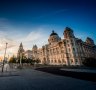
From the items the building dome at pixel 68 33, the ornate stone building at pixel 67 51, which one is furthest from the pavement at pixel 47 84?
the building dome at pixel 68 33

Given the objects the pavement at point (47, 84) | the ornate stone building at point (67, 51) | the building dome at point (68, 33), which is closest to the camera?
the pavement at point (47, 84)

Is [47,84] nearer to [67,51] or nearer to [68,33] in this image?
[67,51]

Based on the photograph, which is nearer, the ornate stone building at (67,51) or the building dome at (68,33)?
the ornate stone building at (67,51)

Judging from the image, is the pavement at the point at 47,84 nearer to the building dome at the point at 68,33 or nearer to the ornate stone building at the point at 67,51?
the ornate stone building at the point at 67,51

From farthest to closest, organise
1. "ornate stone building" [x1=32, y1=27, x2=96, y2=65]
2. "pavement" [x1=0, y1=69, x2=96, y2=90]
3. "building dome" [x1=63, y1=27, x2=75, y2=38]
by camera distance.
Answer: "building dome" [x1=63, y1=27, x2=75, y2=38]
"ornate stone building" [x1=32, y1=27, x2=96, y2=65]
"pavement" [x1=0, y1=69, x2=96, y2=90]

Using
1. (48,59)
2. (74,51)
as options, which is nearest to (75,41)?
(74,51)

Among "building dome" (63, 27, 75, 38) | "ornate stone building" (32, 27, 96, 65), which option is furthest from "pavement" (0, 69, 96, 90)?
"building dome" (63, 27, 75, 38)

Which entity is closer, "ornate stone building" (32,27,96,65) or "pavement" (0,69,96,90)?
"pavement" (0,69,96,90)

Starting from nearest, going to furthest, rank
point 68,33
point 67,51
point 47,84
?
point 47,84 < point 67,51 < point 68,33

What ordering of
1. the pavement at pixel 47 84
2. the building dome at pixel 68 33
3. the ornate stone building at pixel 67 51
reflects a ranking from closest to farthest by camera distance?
the pavement at pixel 47 84 < the ornate stone building at pixel 67 51 < the building dome at pixel 68 33

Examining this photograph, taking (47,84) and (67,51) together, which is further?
(67,51)

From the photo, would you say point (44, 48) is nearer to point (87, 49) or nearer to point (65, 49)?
point (65, 49)

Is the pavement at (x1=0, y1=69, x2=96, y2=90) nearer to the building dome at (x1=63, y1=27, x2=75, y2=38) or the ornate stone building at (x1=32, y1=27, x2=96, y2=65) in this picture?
the ornate stone building at (x1=32, y1=27, x2=96, y2=65)

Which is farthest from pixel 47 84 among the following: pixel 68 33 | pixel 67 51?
pixel 68 33
